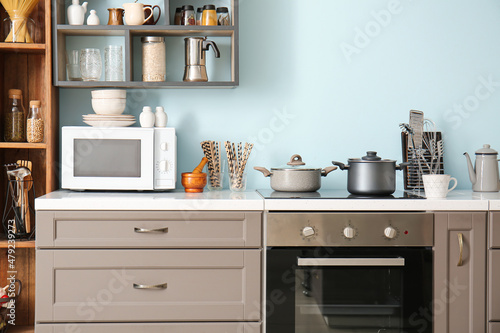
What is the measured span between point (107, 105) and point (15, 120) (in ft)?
1.46

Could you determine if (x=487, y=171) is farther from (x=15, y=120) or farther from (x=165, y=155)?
(x=15, y=120)

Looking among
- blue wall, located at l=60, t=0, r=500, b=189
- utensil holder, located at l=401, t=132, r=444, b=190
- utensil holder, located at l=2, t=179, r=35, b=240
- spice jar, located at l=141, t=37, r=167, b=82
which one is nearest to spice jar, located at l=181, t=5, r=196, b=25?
spice jar, located at l=141, t=37, r=167, b=82

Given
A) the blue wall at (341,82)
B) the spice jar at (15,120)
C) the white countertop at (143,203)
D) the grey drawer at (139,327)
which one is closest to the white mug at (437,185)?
the blue wall at (341,82)

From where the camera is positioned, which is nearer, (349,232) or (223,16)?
(349,232)

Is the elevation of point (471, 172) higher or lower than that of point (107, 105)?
lower

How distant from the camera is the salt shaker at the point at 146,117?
262 centimetres

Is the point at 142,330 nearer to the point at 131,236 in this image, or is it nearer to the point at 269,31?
the point at 131,236

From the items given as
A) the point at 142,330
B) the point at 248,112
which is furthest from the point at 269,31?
the point at 142,330

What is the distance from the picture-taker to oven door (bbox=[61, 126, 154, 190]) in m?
2.51

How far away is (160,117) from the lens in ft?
8.70

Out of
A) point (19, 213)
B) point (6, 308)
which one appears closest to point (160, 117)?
point (19, 213)

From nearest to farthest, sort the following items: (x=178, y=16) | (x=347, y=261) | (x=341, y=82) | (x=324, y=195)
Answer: (x=347, y=261)
(x=324, y=195)
(x=178, y=16)
(x=341, y=82)

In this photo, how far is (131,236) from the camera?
2.24 m

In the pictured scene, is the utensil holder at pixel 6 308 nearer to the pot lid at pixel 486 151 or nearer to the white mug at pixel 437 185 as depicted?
the white mug at pixel 437 185
